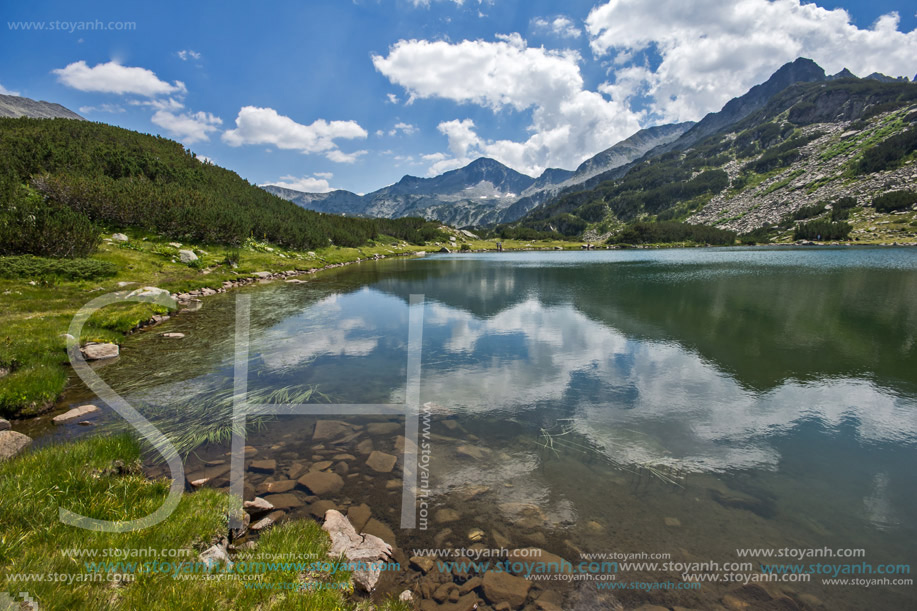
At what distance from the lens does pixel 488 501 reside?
29.6ft

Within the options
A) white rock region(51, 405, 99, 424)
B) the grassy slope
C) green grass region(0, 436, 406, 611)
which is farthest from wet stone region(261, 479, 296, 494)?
the grassy slope

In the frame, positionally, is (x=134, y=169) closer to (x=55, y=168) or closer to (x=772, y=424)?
(x=55, y=168)

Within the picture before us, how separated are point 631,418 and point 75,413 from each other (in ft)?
65.3

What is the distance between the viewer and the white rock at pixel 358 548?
642 cm

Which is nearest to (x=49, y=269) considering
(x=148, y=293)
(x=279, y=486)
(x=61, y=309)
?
(x=148, y=293)

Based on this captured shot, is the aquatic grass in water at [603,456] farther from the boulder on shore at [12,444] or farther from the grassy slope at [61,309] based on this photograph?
the grassy slope at [61,309]

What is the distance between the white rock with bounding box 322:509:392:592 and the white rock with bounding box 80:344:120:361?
1901 cm

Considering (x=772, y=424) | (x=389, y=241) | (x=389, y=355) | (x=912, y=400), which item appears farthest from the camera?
(x=389, y=241)

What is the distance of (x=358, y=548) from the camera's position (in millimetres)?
7062

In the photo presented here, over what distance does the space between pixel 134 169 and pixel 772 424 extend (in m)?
112

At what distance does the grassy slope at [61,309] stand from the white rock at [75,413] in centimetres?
117

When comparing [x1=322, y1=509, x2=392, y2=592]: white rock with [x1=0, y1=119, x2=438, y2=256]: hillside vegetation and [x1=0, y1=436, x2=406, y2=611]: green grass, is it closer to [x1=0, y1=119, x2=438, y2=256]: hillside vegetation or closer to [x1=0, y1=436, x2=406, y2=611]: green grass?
[x1=0, y1=436, x2=406, y2=611]: green grass

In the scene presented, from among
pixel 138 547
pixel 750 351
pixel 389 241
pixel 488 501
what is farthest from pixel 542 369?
pixel 389 241

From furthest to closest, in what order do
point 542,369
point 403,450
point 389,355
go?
1. point 389,355
2. point 542,369
3. point 403,450
